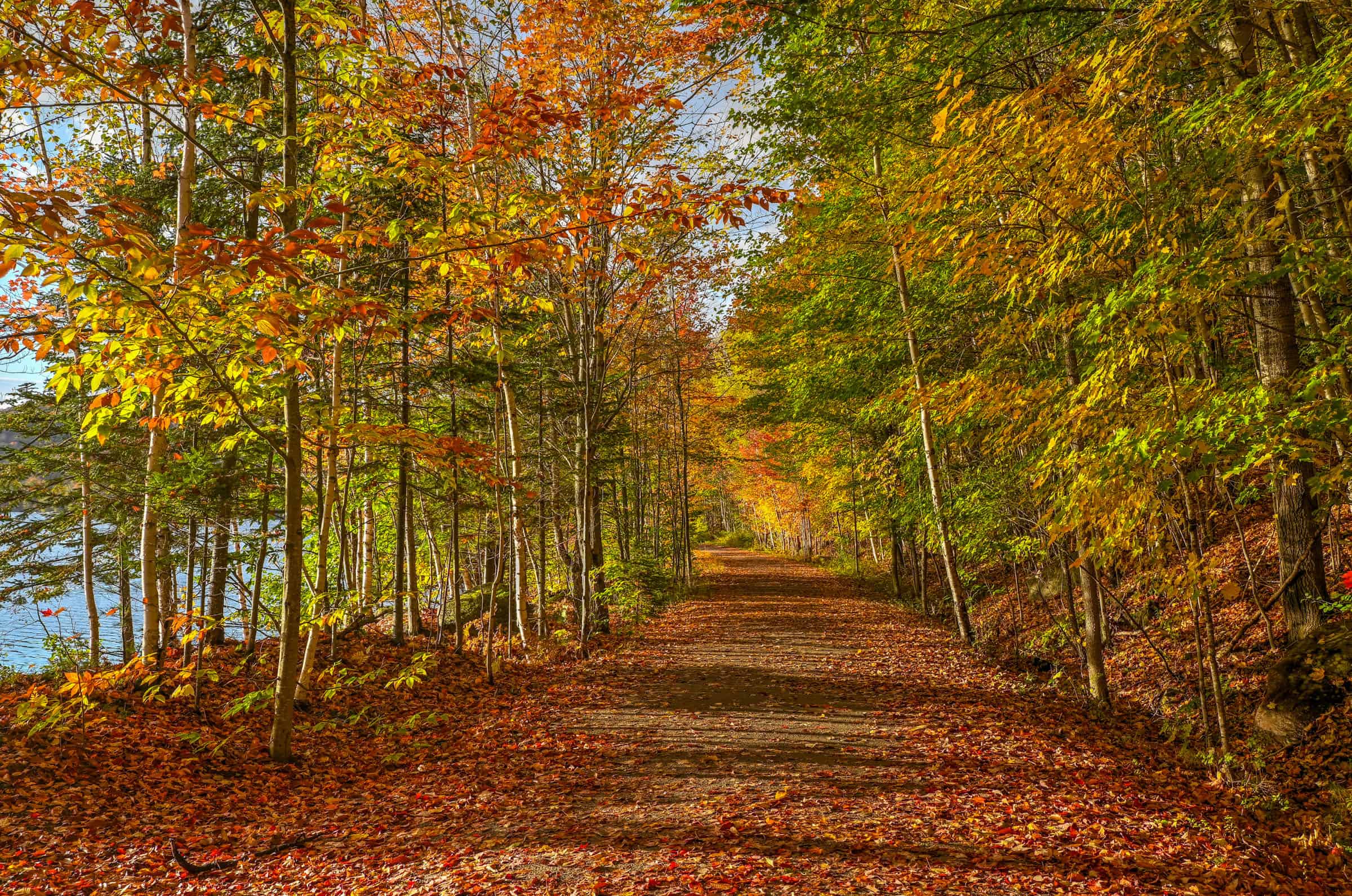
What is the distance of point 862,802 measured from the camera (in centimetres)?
514

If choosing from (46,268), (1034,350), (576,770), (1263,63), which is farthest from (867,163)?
(46,268)

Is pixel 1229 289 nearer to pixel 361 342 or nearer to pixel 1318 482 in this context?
pixel 1318 482

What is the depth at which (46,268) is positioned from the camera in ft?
10.9

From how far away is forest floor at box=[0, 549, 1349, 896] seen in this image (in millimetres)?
4137

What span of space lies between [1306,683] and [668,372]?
10.0 m

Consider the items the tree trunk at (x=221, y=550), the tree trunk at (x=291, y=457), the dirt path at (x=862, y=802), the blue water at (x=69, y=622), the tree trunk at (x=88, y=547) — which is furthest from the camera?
the blue water at (x=69, y=622)

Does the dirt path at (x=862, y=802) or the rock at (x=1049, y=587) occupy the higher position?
the rock at (x=1049, y=587)

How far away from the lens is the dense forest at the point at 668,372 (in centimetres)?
424

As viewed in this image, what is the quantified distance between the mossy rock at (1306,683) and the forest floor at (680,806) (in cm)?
92

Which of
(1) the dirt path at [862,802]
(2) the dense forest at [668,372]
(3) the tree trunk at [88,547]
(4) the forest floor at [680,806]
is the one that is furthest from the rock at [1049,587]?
(3) the tree trunk at [88,547]

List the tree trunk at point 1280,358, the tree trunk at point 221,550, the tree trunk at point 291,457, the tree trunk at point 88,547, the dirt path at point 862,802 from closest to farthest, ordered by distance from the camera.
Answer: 1. the dirt path at point 862,802
2. the tree trunk at point 1280,358
3. the tree trunk at point 291,457
4. the tree trunk at point 221,550
5. the tree trunk at point 88,547

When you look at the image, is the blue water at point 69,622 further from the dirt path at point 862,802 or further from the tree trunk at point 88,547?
the dirt path at point 862,802

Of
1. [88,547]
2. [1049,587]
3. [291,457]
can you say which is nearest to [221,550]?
[88,547]

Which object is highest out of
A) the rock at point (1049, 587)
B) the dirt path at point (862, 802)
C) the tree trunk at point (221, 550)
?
the tree trunk at point (221, 550)
